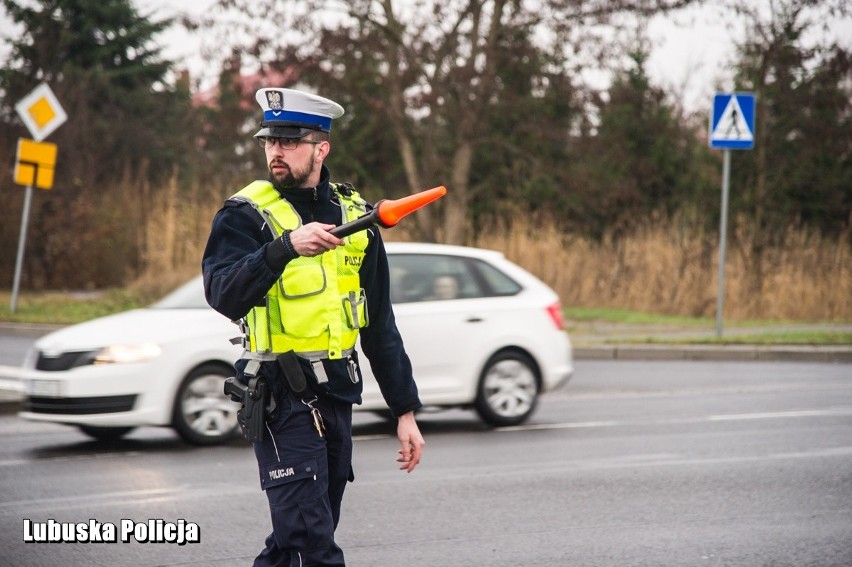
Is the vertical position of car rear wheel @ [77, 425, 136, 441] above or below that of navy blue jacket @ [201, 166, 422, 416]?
below

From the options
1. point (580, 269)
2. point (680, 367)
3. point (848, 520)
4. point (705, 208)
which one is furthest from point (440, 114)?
point (848, 520)

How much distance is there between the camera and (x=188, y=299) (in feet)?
31.8

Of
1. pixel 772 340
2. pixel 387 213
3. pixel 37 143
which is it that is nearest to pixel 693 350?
pixel 772 340

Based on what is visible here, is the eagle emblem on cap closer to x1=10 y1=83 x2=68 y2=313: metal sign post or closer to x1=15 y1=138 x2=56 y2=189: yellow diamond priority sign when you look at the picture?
x1=10 y1=83 x2=68 y2=313: metal sign post

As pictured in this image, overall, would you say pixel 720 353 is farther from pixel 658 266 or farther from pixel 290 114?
pixel 290 114

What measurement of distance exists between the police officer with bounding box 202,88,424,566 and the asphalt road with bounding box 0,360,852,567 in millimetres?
1884

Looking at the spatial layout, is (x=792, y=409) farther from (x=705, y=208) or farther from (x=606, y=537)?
(x=705, y=208)

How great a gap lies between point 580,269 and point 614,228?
1981 mm

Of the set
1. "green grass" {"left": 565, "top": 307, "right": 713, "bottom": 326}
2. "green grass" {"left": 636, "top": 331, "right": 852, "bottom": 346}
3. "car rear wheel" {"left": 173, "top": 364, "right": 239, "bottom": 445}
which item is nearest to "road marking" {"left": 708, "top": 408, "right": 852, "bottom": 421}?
"car rear wheel" {"left": 173, "top": 364, "right": 239, "bottom": 445}

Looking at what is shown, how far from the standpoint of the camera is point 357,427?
33.7 feet

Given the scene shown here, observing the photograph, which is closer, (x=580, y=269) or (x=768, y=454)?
(x=768, y=454)

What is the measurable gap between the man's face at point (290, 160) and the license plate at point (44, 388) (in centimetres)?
528

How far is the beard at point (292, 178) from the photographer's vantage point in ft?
12.8

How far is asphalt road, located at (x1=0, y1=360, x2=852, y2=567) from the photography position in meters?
5.87
